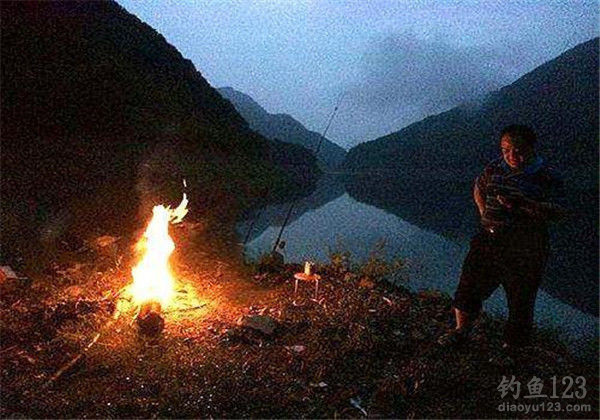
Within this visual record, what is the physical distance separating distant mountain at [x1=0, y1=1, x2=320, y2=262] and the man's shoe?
3501 mm

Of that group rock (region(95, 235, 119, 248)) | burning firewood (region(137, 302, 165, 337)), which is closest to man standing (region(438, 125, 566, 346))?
burning firewood (region(137, 302, 165, 337))

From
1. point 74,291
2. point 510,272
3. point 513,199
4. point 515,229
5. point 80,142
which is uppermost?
point 80,142

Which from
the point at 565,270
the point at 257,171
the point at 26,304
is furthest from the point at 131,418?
the point at 257,171

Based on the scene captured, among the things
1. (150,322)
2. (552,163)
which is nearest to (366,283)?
(150,322)

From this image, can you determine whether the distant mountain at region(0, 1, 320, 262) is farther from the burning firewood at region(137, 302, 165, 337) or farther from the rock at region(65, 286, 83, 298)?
the burning firewood at region(137, 302, 165, 337)

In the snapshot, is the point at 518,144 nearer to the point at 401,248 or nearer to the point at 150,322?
the point at 150,322

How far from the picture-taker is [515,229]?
5.07 m

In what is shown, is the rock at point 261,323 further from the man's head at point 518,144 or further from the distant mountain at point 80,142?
the man's head at point 518,144

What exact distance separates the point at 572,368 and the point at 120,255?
828 centimetres

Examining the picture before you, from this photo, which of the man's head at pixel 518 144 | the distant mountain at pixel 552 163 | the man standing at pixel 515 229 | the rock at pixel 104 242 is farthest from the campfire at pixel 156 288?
the distant mountain at pixel 552 163

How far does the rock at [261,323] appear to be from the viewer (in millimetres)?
6000

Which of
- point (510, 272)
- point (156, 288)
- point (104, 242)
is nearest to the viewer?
point (510, 272)

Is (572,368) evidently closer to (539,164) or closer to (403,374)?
(403,374)

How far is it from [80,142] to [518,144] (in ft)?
80.3
